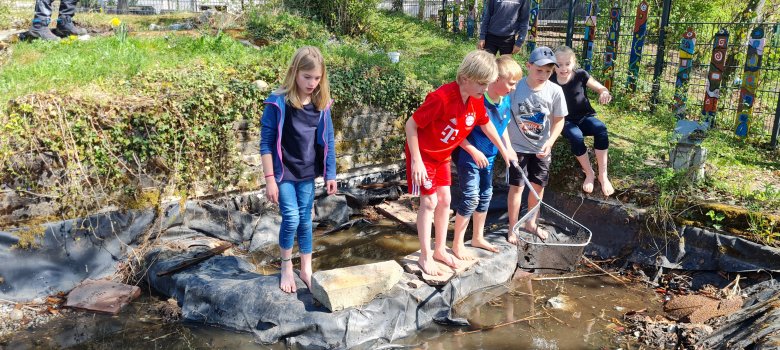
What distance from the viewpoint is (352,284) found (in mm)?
4223

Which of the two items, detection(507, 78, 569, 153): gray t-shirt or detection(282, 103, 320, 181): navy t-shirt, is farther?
detection(507, 78, 569, 153): gray t-shirt

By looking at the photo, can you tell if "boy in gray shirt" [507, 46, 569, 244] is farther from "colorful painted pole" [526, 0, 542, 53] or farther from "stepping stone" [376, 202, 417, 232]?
"colorful painted pole" [526, 0, 542, 53]

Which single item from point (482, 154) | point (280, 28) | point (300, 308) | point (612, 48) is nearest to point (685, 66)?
point (612, 48)

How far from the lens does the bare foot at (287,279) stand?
14.4ft

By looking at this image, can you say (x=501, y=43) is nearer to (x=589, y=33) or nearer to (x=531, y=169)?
(x=589, y=33)

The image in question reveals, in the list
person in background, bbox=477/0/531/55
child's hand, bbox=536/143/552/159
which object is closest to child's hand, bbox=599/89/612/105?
child's hand, bbox=536/143/552/159

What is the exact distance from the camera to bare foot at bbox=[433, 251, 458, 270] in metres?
4.86

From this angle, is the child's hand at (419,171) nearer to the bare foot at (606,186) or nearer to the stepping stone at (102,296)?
the bare foot at (606,186)

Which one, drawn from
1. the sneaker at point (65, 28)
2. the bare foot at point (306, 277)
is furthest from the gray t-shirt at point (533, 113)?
the sneaker at point (65, 28)

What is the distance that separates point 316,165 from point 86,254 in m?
2.24

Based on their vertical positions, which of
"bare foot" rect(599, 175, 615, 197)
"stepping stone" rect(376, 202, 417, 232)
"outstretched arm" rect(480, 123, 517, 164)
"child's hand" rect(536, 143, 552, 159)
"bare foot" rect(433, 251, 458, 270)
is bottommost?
"stepping stone" rect(376, 202, 417, 232)

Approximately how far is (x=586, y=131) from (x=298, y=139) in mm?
2952

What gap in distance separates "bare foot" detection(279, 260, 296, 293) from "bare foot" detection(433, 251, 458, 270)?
1.20m

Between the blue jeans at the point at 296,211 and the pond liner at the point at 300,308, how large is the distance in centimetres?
36
